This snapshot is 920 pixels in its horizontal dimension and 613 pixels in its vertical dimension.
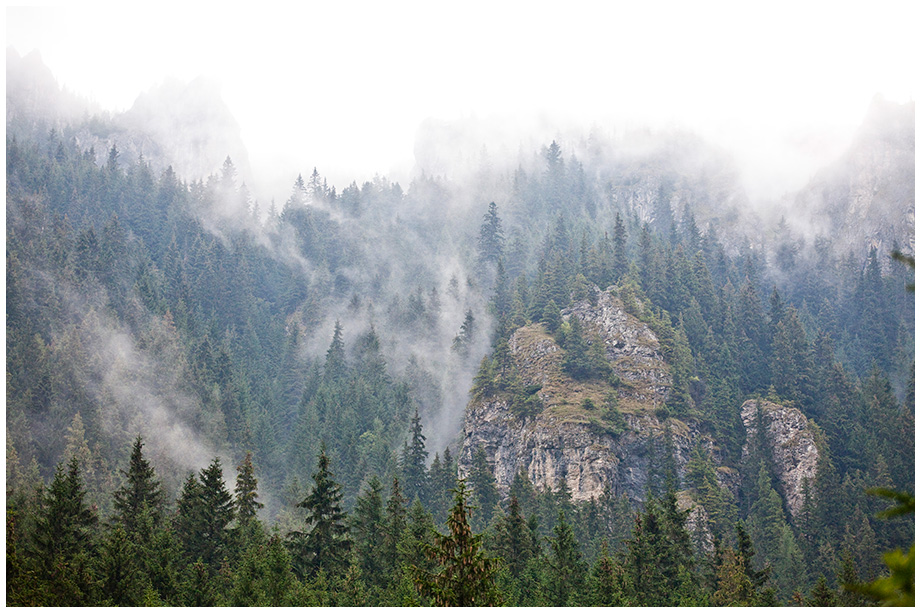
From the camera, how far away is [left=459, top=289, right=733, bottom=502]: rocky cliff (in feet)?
329

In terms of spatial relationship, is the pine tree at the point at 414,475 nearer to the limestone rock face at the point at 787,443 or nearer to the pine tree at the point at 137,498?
the limestone rock face at the point at 787,443

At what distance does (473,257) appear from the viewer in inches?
6442

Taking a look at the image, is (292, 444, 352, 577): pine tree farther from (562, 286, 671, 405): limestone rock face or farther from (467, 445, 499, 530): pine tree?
(562, 286, 671, 405): limestone rock face

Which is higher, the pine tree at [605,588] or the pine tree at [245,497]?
the pine tree at [245,497]

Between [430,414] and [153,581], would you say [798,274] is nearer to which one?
[430,414]

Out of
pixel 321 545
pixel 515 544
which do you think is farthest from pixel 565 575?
pixel 321 545

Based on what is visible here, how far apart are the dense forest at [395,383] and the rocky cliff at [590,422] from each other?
213cm

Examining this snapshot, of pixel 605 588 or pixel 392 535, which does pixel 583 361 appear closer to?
pixel 392 535

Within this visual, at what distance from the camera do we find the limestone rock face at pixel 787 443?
97812 mm

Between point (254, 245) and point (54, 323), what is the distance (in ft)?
202

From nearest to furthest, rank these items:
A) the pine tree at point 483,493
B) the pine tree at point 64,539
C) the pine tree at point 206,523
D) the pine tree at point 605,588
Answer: the pine tree at point 64,539, the pine tree at point 605,588, the pine tree at point 206,523, the pine tree at point 483,493

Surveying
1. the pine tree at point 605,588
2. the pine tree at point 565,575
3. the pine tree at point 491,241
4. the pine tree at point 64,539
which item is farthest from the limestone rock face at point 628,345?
the pine tree at point 64,539

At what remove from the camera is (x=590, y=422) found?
103375mm

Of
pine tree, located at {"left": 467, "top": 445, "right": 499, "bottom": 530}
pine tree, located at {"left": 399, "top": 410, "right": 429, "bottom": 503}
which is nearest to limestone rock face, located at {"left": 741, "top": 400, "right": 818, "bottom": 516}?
pine tree, located at {"left": 467, "top": 445, "right": 499, "bottom": 530}
